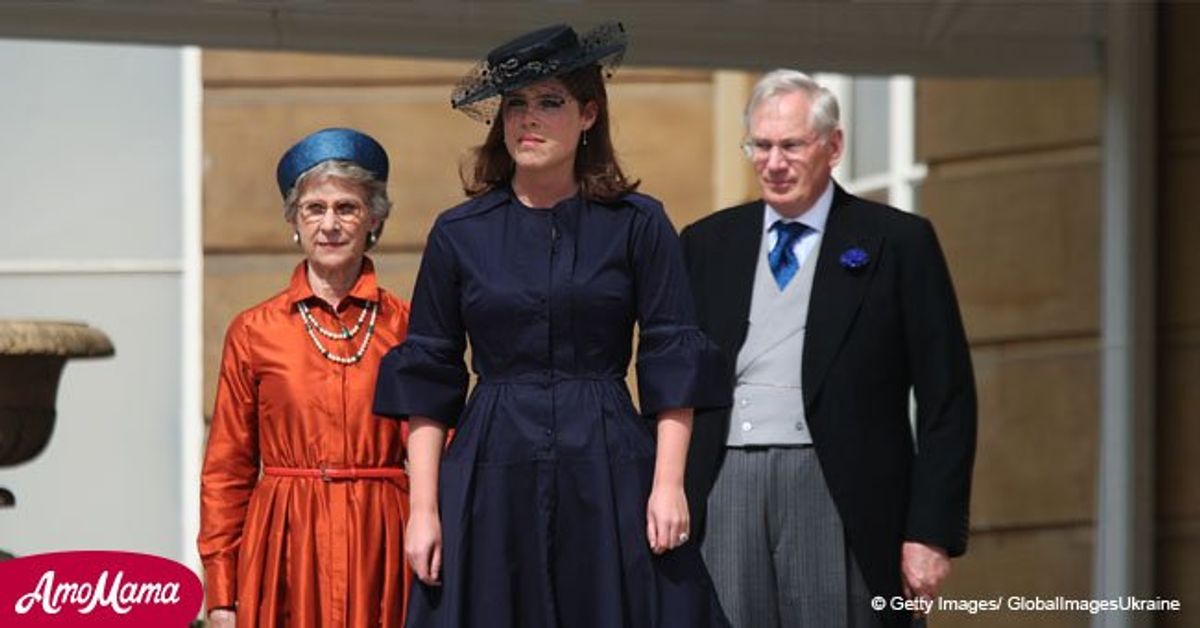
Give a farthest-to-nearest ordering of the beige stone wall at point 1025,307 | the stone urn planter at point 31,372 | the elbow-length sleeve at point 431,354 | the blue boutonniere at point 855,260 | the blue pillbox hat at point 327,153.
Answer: the beige stone wall at point 1025,307 < the stone urn planter at point 31,372 < the blue boutonniere at point 855,260 < the blue pillbox hat at point 327,153 < the elbow-length sleeve at point 431,354

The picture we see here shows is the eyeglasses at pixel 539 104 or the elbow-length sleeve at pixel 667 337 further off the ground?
the eyeglasses at pixel 539 104

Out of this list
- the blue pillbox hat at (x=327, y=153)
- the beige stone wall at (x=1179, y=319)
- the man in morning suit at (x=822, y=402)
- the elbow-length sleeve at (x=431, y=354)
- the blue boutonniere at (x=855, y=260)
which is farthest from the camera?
the beige stone wall at (x=1179, y=319)

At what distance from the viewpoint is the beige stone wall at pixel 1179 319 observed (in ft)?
24.2

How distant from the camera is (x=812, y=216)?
5.65 meters

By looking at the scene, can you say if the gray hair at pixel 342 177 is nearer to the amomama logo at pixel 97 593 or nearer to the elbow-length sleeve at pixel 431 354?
the elbow-length sleeve at pixel 431 354

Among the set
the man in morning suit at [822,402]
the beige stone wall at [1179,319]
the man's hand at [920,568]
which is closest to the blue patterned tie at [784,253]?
the man in morning suit at [822,402]

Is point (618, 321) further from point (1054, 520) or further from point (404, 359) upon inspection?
point (1054, 520)

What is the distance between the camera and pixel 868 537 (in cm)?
546

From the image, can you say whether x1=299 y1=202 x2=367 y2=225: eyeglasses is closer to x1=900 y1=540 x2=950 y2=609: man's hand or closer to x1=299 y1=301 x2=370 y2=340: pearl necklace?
x1=299 y1=301 x2=370 y2=340: pearl necklace

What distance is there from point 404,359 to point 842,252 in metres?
1.12

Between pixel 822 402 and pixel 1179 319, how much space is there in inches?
90.0

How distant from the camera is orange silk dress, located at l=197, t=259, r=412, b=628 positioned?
5207mm

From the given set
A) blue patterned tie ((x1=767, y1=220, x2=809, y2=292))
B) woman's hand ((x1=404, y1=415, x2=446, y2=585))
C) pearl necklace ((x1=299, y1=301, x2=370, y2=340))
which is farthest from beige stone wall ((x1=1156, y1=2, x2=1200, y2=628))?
woman's hand ((x1=404, y1=415, x2=446, y2=585))

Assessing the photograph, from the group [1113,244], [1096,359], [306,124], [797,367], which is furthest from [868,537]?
[306,124]
